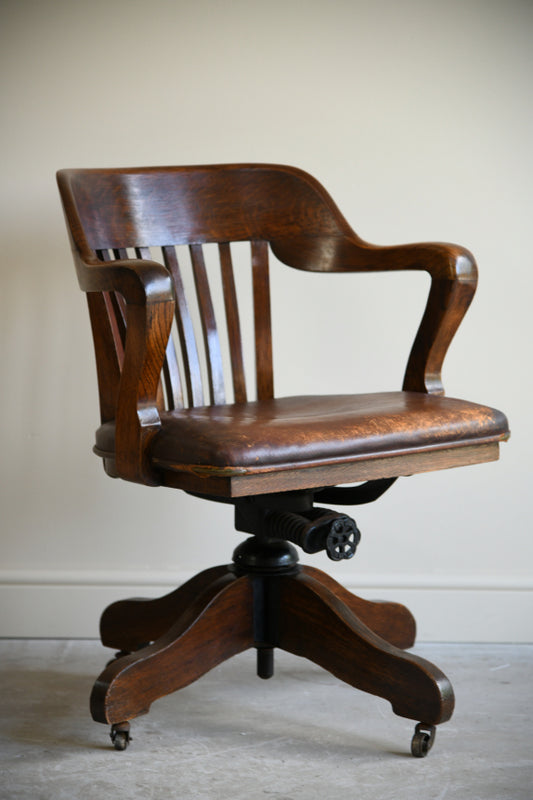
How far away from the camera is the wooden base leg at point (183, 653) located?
132 centimetres

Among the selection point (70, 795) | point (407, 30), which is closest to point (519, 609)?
point (70, 795)

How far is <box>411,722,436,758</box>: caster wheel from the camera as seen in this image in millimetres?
1341

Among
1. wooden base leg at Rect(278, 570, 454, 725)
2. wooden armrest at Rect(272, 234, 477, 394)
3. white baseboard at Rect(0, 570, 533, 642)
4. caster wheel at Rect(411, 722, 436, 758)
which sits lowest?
white baseboard at Rect(0, 570, 533, 642)

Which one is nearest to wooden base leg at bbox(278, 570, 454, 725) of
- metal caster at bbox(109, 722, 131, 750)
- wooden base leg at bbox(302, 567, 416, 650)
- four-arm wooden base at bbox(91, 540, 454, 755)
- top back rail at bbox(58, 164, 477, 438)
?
four-arm wooden base at bbox(91, 540, 454, 755)

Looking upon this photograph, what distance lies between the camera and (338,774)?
1.29 m

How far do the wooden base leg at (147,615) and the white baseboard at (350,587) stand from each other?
256 millimetres

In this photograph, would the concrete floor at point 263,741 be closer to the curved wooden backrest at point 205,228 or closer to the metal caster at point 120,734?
the metal caster at point 120,734

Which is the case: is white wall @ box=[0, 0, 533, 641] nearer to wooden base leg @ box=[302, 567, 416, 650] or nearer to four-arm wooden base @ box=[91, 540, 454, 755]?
wooden base leg @ box=[302, 567, 416, 650]

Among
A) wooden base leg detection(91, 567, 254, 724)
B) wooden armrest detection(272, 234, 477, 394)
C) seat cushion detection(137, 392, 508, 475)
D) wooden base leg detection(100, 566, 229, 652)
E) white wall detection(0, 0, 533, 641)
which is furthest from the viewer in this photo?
white wall detection(0, 0, 533, 641)

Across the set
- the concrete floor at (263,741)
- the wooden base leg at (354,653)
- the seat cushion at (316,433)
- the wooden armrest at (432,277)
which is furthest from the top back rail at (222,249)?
the concrete floor at (263,741)

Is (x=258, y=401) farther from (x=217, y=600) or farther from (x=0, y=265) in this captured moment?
(x=0, y=265)

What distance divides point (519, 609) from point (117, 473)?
999 mm

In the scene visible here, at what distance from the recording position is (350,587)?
1977 mm

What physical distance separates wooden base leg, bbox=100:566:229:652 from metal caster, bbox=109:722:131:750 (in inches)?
9.2
